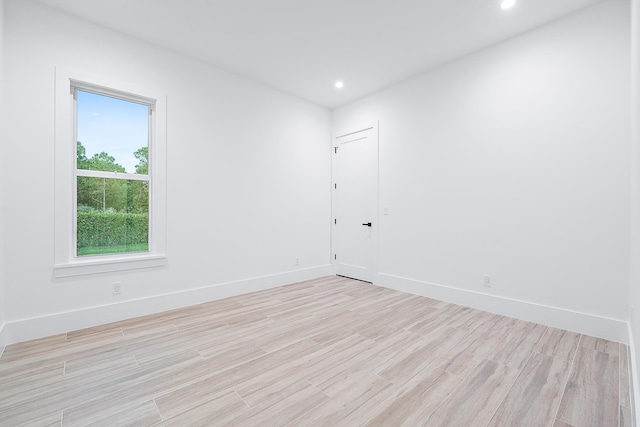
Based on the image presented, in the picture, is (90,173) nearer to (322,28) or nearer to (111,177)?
(111,177)

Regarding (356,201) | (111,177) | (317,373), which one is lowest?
(317,373)

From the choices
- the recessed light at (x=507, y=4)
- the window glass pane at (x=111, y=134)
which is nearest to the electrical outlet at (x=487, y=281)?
the recessed light at (x=507, y=4)

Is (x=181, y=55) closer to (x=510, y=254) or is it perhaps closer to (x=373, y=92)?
(x=373, y=92)

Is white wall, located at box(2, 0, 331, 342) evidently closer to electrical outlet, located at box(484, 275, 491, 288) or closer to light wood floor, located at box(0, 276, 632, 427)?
light wood floor, located at box(0, 276, 632, 427)

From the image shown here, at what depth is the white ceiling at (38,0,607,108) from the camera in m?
2.70

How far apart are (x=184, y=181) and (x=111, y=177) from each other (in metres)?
0.73

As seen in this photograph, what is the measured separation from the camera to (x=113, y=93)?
311 centimetres

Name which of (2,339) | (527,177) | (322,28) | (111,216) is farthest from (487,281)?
(2,339)

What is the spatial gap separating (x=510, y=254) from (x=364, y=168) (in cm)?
242

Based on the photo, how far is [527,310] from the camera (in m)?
3.04

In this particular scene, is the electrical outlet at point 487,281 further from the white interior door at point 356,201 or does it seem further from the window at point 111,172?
the window at point 111,172

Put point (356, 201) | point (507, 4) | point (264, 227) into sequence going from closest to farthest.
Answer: point (507, 4) → point (264, 227) → point (356, 201)

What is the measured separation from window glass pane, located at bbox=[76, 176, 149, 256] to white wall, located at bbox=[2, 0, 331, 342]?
27 cm

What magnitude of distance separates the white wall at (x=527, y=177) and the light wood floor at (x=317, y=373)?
0.46 metres
